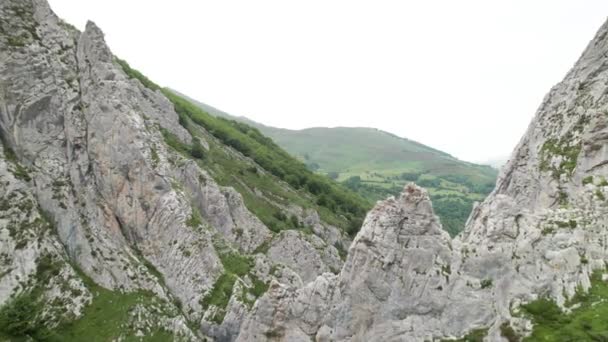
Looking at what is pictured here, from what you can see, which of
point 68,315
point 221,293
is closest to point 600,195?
point 221,293

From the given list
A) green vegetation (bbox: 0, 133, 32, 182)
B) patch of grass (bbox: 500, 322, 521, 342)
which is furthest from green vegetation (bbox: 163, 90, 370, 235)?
patch of grass (bbox: 500, 322, 521, 342)

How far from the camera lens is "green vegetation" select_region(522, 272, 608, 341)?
28.6 metres

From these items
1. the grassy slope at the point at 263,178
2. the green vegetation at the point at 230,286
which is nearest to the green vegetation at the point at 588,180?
the green vegetation at the point at 230,286

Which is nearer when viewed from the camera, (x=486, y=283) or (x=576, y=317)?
(x=576, y=317)

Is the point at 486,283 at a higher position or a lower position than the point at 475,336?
higher

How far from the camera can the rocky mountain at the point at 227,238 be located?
35250 mm

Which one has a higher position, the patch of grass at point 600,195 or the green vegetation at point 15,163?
the patch of grass at point 600,195

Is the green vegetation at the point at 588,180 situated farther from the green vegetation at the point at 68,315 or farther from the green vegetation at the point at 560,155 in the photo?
the green vegetation at the point at 68,315

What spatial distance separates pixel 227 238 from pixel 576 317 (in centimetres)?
5137

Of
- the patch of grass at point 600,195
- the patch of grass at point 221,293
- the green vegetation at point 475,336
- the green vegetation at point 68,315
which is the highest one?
the patch of grass at point 600,195

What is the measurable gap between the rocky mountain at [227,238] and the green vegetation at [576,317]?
98 millimetres

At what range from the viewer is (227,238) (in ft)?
241

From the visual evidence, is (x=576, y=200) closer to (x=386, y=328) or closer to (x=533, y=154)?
(x=533, y=154)

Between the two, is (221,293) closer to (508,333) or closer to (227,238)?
(227,238)
